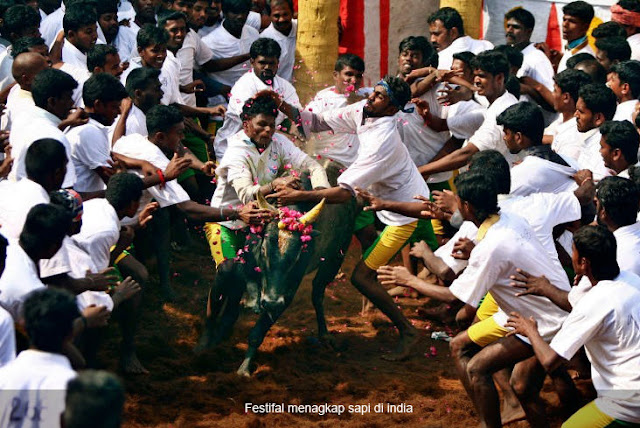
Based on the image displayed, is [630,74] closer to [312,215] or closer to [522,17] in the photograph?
[522,17]

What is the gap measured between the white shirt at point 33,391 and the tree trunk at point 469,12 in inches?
330

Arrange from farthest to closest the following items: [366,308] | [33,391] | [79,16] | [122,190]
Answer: [366,308]
[79,16]
[122,190]
[33,391]

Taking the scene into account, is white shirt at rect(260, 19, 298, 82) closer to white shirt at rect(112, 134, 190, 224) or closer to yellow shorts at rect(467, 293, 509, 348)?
white shirt at rect(112, 134, 190, 224)

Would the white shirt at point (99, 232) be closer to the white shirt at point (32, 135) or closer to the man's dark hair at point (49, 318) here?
the white shirt at point (32, 135)

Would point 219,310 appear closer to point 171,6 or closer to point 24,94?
point 24,94

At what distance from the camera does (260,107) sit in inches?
303

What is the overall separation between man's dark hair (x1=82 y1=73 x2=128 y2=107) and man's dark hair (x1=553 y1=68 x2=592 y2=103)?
3.91 meters

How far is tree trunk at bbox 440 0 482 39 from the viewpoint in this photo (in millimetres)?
11438

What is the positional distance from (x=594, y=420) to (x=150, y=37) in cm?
548

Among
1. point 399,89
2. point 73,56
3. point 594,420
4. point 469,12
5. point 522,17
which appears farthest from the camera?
point 469,12

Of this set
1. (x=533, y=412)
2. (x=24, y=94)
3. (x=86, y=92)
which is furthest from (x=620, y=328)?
(x=24, y=94)

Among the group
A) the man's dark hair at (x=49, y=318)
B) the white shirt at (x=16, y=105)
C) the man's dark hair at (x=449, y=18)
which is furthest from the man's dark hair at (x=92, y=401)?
the man's dark hair at (x=449, y=18)

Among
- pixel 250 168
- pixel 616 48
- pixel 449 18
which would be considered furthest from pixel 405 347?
pixel 449 18

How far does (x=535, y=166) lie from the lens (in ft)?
23.9
